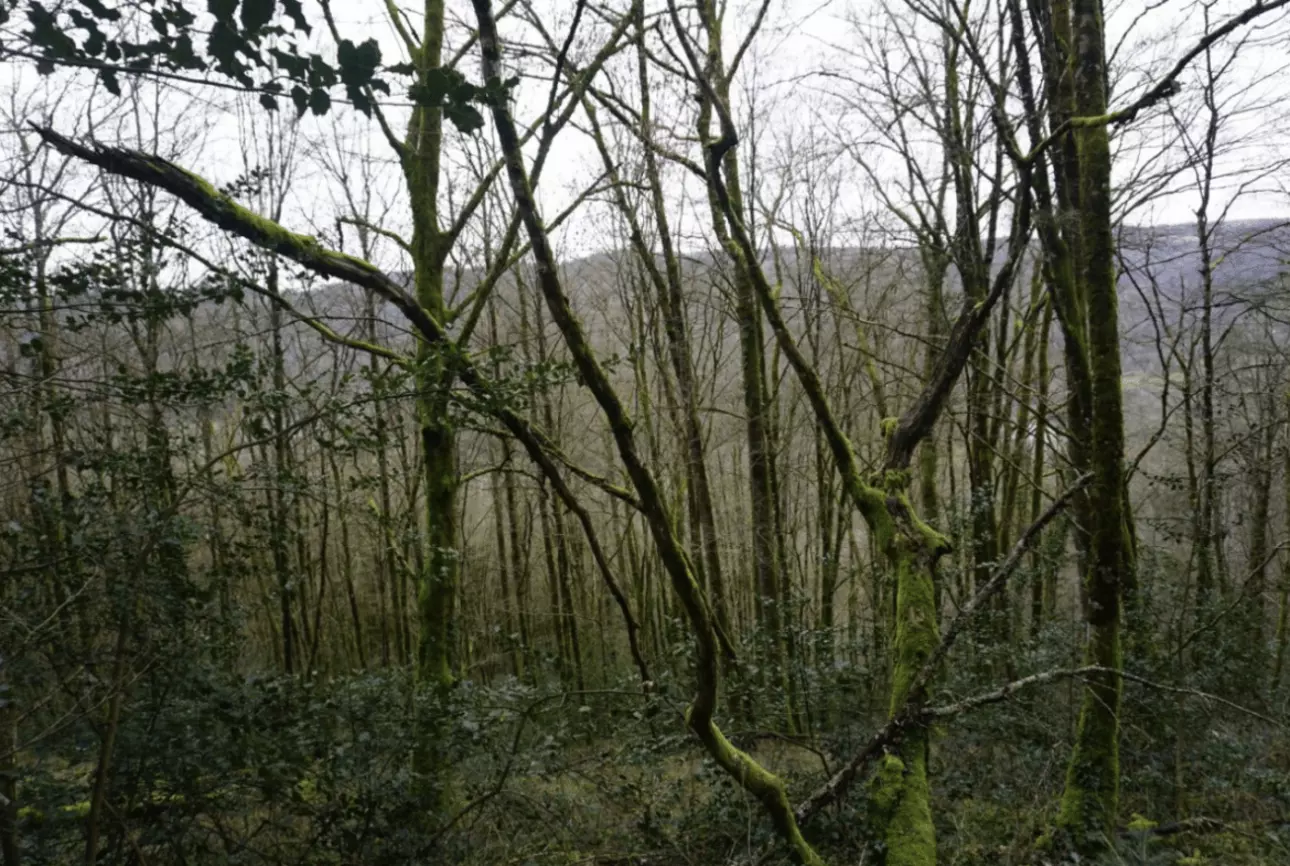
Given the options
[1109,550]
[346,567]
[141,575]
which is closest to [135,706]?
[141,575]

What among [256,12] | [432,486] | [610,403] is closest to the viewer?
[256,12]

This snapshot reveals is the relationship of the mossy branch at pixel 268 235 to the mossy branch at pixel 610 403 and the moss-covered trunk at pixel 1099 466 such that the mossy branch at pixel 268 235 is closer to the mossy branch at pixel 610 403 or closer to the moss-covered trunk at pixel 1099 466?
the mossy branch at pixel 610 403

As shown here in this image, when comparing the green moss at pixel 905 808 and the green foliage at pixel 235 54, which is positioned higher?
the green foliage at pixel 235 54

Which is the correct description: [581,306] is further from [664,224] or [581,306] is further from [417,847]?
[417,847]

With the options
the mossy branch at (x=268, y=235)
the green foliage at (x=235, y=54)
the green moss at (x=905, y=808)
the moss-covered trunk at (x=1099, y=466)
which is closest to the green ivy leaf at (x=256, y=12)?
the green foliage at (x=235, y=54)

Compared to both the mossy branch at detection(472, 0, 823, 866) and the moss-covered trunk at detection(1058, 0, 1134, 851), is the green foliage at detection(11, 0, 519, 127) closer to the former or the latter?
the mossy branch at detection(472, 0, 823, 866)

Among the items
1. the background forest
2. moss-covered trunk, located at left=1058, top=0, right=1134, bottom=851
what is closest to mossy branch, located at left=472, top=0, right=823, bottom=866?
the background forest

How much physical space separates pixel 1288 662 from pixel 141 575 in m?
13.4

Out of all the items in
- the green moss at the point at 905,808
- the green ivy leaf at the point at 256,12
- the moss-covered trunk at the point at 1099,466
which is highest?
the green ivy leaf at the point at 256,12

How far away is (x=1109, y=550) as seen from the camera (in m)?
4.23

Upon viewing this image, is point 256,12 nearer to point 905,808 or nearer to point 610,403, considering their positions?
point 610,403

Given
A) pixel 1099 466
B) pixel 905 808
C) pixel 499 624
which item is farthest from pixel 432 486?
pixel 1099 466

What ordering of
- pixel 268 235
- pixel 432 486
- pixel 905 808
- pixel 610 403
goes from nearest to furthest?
pixel 610 403 < pixel 268 235 < pixel 905 808 < pixel 432 486

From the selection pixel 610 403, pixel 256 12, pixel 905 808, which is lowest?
pixel 905 808
